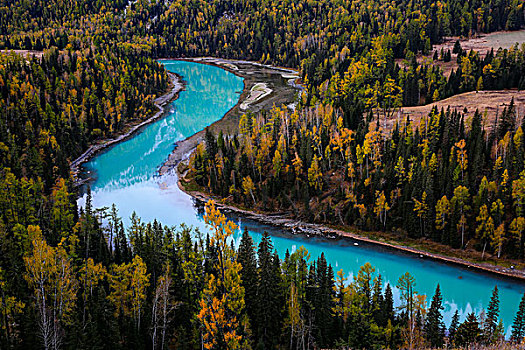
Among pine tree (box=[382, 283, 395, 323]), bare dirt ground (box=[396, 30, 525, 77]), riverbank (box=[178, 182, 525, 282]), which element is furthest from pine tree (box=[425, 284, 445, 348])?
bare dirt ground (box=[396, 30, 525, 77])

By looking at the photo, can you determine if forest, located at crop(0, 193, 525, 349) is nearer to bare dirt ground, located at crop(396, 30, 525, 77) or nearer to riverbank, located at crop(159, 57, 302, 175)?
riverbank, located at crop(159, 57, 302, 175)

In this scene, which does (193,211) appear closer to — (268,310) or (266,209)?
(266,209)

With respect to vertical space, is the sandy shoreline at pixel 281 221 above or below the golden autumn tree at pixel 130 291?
below

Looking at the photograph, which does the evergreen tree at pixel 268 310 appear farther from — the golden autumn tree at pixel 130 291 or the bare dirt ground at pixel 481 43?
the bare dirt ground at pixel 481 43

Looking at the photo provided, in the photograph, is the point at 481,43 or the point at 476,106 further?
the point at 481,43

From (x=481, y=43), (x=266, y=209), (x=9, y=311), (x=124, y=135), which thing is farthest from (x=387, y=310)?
(x=481, y=43)

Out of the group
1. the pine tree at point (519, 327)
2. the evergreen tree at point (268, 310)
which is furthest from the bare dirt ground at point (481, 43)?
the evergreen tree at point (268, 310)
